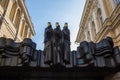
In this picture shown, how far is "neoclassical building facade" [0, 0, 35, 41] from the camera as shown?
40.2ft

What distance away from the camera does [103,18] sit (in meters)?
13.1

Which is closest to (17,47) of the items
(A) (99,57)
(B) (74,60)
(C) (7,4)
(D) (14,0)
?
(B) (74,60)

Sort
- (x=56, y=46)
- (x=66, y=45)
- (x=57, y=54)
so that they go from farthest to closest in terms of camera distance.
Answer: (x=66, y=45)
(x=56, y=46)
(x=57, y=54)

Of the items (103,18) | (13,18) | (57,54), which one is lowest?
(57,54)

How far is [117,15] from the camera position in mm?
10281

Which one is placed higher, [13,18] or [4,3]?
[4,3]

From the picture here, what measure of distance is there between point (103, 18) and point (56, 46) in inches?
398

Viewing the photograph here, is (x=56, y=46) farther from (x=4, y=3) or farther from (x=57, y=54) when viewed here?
(x=4, y=3)

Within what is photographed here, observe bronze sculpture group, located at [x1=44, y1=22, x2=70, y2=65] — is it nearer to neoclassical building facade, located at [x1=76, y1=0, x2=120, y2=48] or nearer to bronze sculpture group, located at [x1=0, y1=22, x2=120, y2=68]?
bronze sculpture group, located at [x1=0, y1=22, x2=120, y2=68]

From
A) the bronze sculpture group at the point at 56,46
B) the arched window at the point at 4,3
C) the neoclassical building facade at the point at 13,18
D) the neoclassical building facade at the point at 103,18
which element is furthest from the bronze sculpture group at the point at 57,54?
the arched window at the point at 4,3

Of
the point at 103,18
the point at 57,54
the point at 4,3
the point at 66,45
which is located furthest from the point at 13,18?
the point at 57,54

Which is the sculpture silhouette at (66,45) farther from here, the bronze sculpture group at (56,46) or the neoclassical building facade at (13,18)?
the neoclassical building facade at (13,18)

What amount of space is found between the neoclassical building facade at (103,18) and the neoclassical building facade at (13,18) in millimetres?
7319

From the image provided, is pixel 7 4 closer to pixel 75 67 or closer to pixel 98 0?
pixel 98 0
